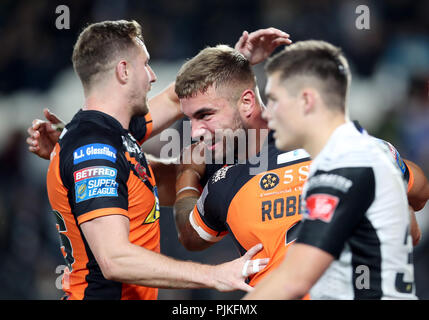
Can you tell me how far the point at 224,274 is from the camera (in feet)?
10.3

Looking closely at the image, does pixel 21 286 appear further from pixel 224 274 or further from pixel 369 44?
pixel 369 44

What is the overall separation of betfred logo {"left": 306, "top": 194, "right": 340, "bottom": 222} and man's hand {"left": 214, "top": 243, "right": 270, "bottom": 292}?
894mm

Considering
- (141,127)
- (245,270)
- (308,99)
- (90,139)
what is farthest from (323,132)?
(141,127)

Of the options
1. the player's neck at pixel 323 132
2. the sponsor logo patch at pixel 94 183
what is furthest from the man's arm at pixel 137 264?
the player's neck at pixel 323 132

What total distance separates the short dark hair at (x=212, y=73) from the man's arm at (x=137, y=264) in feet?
3.33

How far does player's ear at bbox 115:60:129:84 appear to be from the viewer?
12.4 ft

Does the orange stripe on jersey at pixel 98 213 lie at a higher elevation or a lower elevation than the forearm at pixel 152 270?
higher

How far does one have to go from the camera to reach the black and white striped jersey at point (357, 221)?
2.29m

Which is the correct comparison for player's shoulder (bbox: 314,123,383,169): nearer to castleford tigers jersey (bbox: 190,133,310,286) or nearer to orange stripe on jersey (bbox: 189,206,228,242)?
castleford tigers jersey (bbox: 190,133,310,286)

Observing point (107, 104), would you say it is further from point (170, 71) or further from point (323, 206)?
point (170, 71)

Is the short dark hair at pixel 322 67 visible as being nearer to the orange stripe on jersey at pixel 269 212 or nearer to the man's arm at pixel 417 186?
the orange stripe on jersey at pixel 269 212

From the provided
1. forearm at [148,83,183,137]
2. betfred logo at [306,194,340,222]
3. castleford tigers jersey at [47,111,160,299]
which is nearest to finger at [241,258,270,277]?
castleford tigers jersey at [47,111,160,299]

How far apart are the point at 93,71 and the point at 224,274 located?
162 cm

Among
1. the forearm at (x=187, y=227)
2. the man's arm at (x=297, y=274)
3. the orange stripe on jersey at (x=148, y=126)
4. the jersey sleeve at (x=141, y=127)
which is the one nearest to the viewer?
the man's arm at (x=297, y=274)
